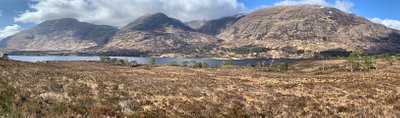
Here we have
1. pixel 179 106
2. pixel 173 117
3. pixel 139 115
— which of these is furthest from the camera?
pixel 179 106

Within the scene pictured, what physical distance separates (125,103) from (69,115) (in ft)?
25.2

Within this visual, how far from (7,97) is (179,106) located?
384 inches

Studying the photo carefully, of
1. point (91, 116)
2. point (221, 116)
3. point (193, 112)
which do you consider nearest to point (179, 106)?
point (193, 112)

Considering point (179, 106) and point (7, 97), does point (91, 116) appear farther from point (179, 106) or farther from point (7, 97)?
point (179, 106)

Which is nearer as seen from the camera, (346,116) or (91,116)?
(91,116)

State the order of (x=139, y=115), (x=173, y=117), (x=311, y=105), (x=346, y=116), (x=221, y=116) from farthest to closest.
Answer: (x=311, y=105), (x=346, y=116), (x=221, y=116), (x=173, y=117), (x=139, y=115)

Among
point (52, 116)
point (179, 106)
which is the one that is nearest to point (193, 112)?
point (179, 106)

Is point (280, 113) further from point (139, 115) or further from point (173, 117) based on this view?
point (139, 115)

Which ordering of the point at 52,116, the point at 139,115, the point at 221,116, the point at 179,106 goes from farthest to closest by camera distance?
the point at 179,106 → the point at 221,116 → the point at 139,115 → the point at 52,116

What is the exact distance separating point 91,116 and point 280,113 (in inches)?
474

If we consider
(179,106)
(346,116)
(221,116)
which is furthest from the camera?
(179,106)

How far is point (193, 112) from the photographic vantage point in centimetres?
2098

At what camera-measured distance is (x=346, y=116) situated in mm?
21109

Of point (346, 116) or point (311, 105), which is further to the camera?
point (311, 105)
